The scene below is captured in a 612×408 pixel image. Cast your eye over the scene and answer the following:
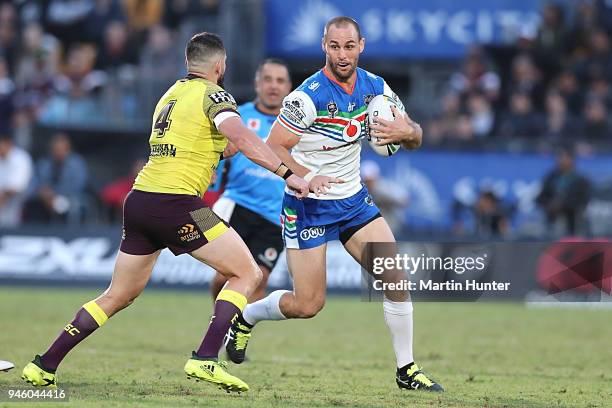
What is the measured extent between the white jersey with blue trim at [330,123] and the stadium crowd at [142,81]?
10948 mm

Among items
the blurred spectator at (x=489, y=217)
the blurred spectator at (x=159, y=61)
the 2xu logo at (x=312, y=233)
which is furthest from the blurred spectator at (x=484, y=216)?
the 2xu logo at (x=312, y=233)

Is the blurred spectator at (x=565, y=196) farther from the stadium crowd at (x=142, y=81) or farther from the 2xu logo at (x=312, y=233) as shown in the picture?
the 2xu logo at (x=312, y=233)

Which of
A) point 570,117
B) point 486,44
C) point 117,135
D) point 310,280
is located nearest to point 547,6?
point 486,44

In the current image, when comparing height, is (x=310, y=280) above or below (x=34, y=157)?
below

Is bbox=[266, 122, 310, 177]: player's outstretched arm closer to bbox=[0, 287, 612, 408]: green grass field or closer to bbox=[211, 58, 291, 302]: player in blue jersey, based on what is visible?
bbox=[0, 287, 612, 408]: green grass field

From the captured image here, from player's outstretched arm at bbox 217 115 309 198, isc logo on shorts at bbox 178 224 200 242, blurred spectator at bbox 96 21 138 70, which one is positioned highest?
blurred spectator at bbox 96 21 138 70

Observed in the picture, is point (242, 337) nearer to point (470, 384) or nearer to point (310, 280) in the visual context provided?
point (310, 280)

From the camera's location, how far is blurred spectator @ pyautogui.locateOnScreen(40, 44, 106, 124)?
22828 mm

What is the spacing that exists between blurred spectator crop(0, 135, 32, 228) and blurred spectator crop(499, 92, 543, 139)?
28.8 feet

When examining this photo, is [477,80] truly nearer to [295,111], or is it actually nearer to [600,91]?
[600,91]

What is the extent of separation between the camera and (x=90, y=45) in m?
24.1

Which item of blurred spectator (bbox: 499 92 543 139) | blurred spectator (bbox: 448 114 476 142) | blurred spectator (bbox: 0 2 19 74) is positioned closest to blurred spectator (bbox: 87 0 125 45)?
blurred spectator (bbox: 0 2 19 74)

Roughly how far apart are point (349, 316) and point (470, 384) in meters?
7.14

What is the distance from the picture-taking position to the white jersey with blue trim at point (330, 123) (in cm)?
910
